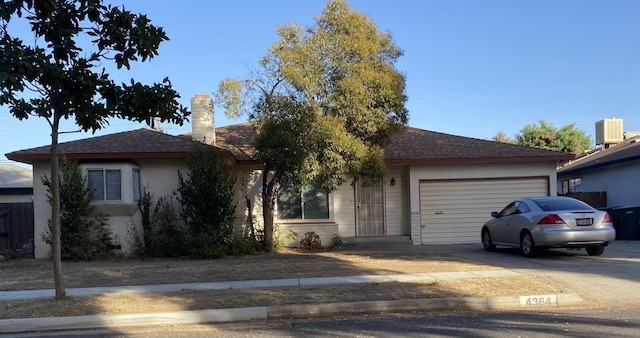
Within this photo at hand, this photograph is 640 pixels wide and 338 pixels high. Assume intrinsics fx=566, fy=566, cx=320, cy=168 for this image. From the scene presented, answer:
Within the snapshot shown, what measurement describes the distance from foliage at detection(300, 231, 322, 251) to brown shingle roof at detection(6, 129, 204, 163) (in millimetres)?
4255

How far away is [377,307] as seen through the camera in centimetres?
842

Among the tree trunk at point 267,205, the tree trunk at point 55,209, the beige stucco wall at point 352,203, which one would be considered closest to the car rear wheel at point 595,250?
the beige stucco wall at point 352,203

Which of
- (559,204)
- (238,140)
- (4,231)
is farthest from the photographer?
(238,140)

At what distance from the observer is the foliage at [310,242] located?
54.5 feet

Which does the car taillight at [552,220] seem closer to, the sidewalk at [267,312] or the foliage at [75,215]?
the sidewalk at [267,312]

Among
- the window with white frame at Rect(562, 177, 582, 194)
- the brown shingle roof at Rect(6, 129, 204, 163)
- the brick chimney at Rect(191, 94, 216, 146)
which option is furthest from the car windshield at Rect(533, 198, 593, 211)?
the window with white frame at Rect(562, 177, 582, 194)

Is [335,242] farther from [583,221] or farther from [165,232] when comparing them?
[583,221]

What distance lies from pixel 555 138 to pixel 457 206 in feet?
115

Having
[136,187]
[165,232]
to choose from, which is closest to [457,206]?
[165,232]

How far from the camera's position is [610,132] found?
32000mm

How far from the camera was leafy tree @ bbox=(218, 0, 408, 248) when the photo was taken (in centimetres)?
1389

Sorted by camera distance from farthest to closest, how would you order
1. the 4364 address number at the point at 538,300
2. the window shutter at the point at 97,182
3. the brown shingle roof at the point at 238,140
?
the brown shingle roof at the point at 238,140 → the window shutter at the point at 97,182 → the 4364 address number at the point at 538,300

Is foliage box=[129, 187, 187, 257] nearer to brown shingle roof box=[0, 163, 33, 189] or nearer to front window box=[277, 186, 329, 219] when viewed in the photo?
front window box=[277, 186, 329, 219]

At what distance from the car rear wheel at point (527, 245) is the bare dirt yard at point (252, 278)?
1.46m
